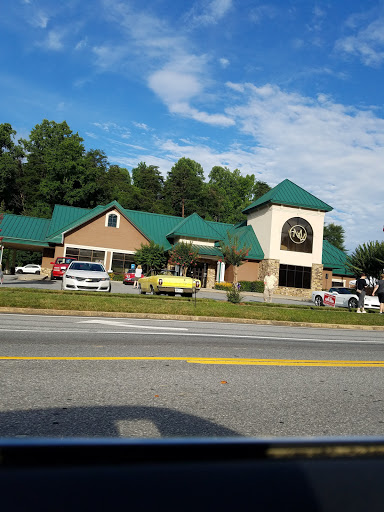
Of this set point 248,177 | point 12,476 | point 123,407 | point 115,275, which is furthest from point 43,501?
point 248,177

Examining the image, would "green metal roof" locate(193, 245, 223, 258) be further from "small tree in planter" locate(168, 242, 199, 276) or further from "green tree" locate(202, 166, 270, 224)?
"green tree" locate(202, 166, 270, 224)

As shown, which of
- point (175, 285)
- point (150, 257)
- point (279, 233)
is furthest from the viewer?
point (279, 233)

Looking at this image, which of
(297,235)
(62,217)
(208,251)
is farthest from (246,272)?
(62,217)

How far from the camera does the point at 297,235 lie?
46594mm

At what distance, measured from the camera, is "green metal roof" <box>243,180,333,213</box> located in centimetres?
4622

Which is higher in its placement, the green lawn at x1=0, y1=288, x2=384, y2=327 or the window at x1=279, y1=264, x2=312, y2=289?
the window at x1=279, y1=264, x2=312, y2=289

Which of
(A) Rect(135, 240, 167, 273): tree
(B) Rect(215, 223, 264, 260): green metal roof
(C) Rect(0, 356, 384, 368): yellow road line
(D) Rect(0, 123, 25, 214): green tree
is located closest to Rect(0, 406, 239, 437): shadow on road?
(C) Rect(0, 356, 384, 368): yellow road line

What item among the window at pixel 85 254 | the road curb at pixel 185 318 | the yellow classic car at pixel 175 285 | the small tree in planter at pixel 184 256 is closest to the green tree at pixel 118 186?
the window at pixel 85 254

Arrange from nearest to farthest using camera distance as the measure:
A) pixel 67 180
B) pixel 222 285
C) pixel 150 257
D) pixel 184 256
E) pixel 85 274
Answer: pixel 85 274
pixel 184 256
pixel 222 285
pixel 150 257
pixel 67 180

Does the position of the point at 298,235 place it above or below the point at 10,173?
below

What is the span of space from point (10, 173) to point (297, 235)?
46299mm

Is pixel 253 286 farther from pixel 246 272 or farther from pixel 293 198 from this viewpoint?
pixel 293 198

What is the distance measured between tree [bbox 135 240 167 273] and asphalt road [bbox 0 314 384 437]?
32.9m

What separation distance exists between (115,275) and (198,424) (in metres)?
39.5
